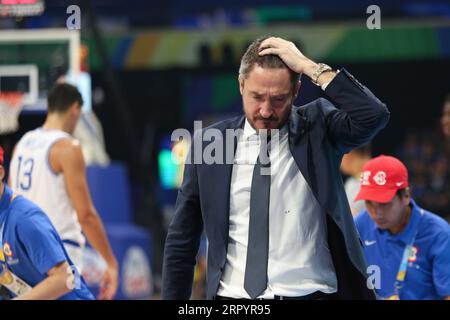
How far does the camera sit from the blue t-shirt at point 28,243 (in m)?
4.40

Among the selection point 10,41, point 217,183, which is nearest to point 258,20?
point 10,41

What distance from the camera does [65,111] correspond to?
6832 millimetres

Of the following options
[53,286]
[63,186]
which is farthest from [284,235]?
[63,186]

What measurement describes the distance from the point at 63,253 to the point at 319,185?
1.39 m

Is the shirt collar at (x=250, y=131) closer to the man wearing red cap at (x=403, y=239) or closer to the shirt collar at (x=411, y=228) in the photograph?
the man wearing red cap at (x=403, y=239)

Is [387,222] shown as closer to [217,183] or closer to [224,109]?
[217,183]

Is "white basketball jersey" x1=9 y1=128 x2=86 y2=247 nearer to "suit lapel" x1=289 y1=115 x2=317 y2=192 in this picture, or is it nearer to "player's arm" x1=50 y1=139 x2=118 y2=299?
"player's arm" x1=50 y1=139 x2=118 y2=299

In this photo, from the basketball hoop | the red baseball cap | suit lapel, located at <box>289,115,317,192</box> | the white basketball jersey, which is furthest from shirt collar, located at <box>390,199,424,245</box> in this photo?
the basketball hoop

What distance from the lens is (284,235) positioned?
368cm

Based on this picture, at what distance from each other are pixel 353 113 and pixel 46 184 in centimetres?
350

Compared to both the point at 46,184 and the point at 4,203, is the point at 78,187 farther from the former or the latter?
the point at 4,203

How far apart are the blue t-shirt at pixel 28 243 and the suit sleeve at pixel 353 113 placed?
1439mm

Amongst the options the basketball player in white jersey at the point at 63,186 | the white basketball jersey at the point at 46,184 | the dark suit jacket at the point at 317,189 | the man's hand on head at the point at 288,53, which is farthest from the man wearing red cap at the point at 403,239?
the white basketball jersey at the point at 46,184

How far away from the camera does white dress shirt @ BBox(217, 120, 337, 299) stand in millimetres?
3645
